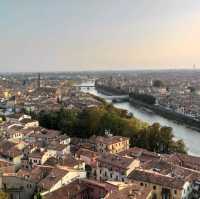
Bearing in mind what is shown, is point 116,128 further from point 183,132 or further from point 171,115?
point 171,115

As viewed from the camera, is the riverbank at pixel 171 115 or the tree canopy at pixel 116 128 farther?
the riverbank at pixel 171 115

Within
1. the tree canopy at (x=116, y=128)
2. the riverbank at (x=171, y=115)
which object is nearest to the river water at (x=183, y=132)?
the riverbank at (x=171, y=115)

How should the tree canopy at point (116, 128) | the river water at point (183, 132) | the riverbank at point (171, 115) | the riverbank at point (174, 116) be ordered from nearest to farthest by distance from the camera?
1. the tree canopy at point (116, 128)
2. the river water at point (183, 132)
3. the riverbank at point (174, 116)
4. the riverbank at point (171, 115)

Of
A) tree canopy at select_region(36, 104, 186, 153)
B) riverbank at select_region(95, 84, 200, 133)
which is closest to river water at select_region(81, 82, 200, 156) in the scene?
riverbank at select_region(95, 84, 200, 133)

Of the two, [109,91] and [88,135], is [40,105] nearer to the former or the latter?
[88,135]

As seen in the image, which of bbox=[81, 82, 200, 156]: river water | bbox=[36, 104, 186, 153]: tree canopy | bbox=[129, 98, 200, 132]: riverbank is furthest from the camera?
bbox=[129, 98, 200, 132]: riverbank

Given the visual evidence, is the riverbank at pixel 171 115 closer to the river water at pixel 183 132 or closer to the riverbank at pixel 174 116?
the riverbank at pixel 174 116

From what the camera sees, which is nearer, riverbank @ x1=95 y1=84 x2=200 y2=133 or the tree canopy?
the tree canopy

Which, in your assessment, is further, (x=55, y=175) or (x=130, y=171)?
(x=130, y=171)

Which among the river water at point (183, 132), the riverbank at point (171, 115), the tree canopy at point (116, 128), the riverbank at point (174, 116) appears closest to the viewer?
the tree canopy at point (116, 128)

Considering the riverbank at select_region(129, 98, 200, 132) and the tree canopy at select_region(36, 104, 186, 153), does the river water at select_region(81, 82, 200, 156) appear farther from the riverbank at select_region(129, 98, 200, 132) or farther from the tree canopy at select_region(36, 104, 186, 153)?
the tree canopy at select_region(36, 104, 186, 153)

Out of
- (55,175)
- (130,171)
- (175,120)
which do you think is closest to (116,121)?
(130,171)
